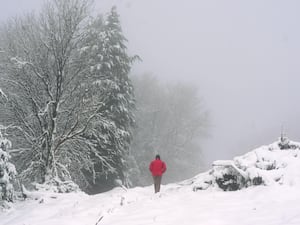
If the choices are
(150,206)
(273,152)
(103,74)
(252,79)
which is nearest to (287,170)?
(273,152)

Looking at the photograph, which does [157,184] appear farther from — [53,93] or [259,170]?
[53,93]

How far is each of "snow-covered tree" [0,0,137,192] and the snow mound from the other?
773 centimetres

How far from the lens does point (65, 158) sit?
1823cm

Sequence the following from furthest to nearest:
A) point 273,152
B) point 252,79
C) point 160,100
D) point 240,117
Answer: point 252,79
point 240,117
point 160,100
point 273,152

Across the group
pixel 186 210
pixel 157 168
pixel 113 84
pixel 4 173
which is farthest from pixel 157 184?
pixel 113 84

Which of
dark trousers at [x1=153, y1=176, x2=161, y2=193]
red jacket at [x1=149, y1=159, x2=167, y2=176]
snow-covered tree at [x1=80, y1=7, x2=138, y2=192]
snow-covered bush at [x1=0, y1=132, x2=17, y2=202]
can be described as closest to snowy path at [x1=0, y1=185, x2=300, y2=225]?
snow-covered bush at [x1=0, y1=132, x2=17, y2=202]

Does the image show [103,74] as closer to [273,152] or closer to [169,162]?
[273,152]

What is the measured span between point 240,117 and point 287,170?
103493 millimetres

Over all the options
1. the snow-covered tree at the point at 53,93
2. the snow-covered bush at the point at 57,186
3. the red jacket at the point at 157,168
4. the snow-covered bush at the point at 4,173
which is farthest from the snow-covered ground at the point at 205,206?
the snow-covered tree at the point at 53,93

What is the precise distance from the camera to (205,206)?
8.52m

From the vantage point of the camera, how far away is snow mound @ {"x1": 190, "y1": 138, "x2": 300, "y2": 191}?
32.0 ft

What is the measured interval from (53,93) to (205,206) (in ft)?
39.2

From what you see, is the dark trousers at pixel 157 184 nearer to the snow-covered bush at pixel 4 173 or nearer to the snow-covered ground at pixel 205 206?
the snow-covered ground at pixel 205 206

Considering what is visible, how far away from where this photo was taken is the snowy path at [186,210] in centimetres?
711
